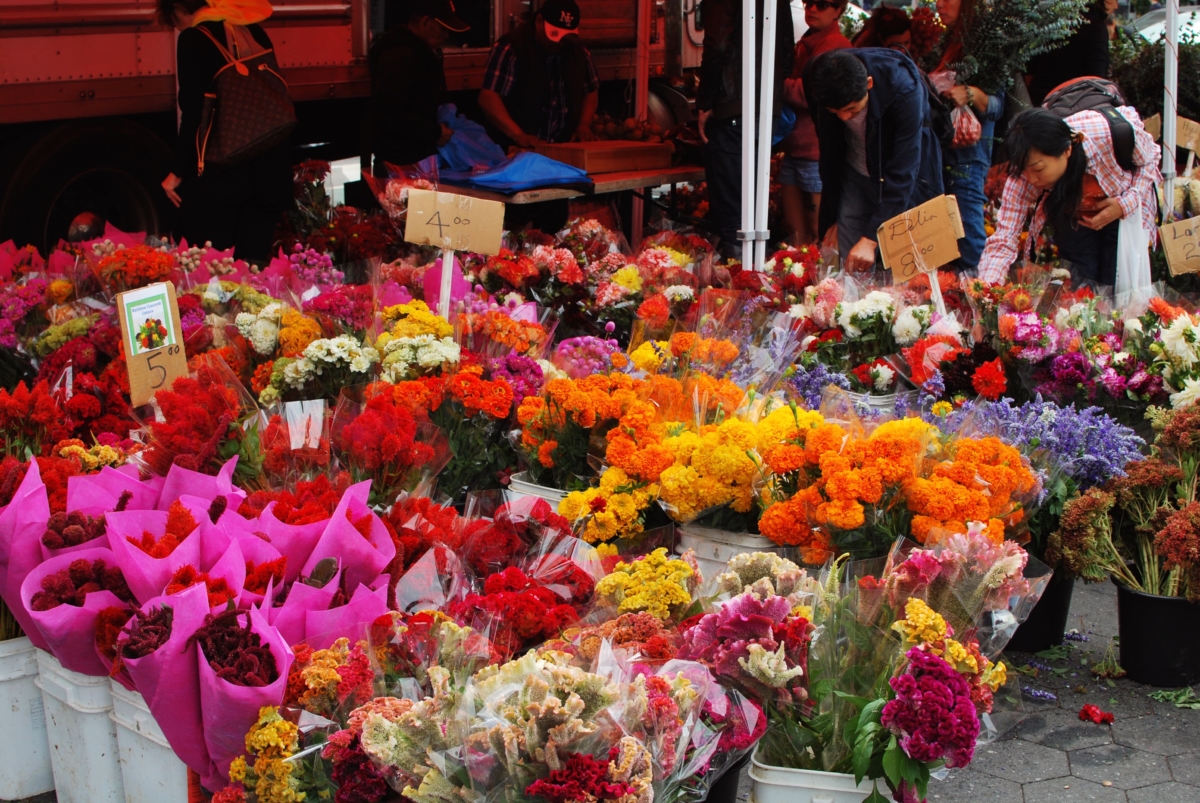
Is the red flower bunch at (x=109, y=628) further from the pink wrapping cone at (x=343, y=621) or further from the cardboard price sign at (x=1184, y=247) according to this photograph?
the cardboard price sign at (x=1184, y=247)

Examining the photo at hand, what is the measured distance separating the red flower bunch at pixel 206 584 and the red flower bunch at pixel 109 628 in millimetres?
124

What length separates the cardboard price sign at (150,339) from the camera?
277 centimetres

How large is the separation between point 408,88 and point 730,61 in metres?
1.69

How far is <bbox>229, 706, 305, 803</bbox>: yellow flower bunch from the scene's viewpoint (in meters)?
1.62

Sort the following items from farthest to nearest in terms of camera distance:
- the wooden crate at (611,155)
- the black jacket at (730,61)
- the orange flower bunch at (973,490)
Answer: the wooden crate at (611,155) → the black jacket at (730,61) → the orange flower bunch at (973,490)

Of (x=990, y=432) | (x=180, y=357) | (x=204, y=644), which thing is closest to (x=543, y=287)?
(x=180, y=357)

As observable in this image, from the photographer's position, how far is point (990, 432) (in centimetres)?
274

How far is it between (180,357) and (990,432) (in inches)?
79.7

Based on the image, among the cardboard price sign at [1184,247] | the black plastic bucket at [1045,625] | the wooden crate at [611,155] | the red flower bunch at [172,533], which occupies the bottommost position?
the black plastic bucket at [1045,625]

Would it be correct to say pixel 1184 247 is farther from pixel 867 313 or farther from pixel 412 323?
pixel 412 323

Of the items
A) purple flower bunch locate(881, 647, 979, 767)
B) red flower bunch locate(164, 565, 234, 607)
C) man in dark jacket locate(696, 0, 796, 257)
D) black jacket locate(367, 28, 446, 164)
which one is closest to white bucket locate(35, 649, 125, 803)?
red flower bunch locate(164, 565, 234, 607)

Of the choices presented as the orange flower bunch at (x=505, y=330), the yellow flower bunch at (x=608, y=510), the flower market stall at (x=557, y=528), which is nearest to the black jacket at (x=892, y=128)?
A: the flower market stall at (x=557, y=528)

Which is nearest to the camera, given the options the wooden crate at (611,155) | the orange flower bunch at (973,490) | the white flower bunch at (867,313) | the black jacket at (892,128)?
the orange flower bunch at (973,490)

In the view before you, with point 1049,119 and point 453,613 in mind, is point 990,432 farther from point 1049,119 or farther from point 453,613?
point 1049,119
